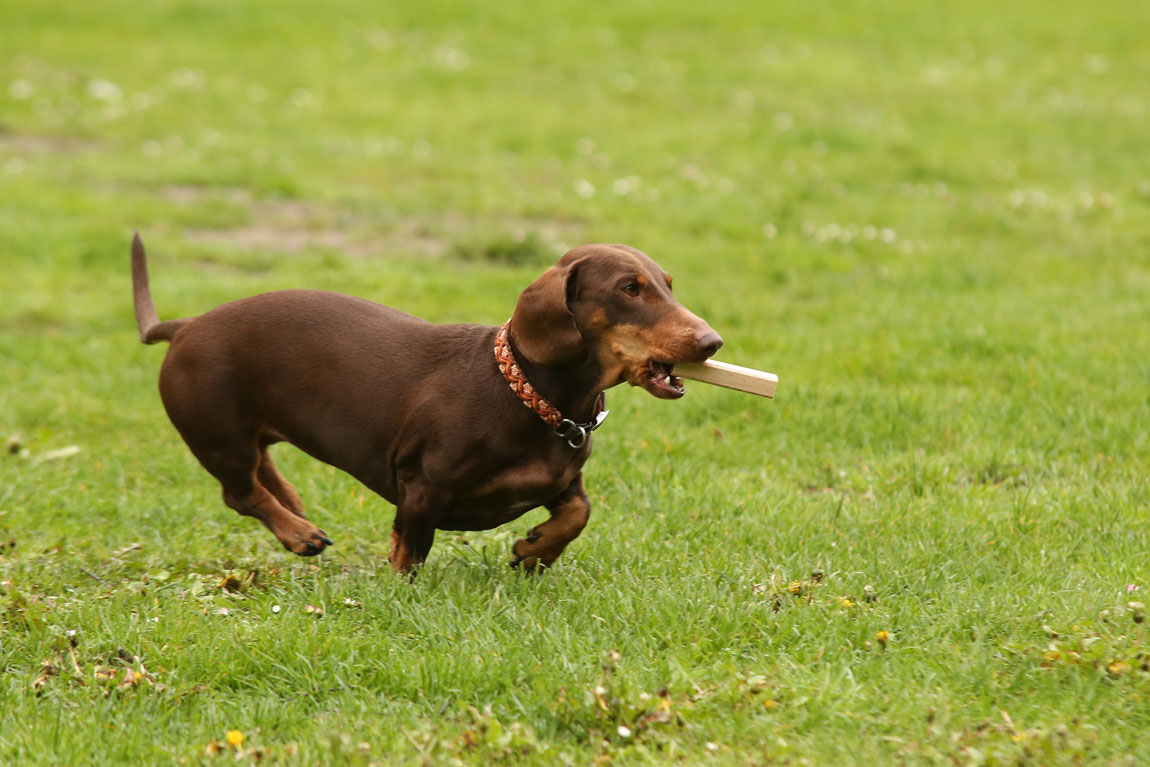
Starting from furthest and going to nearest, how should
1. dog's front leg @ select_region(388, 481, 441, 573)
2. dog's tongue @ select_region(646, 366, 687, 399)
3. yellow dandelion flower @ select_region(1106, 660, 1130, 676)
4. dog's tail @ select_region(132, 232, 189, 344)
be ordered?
dog's tail @ select_region(132, 232, 189, 344)
dog's front leg @ select_region(388, 481, 441, 573)
dog's tongue @ select_region(646, 366, 687, 399)
yellow dandelion flower @ select_region(1106, 660, 1130, 676)

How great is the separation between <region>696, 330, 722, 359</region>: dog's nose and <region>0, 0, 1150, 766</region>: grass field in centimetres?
91

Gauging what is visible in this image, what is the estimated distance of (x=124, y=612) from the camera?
14.3 ft

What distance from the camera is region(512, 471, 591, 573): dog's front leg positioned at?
4484 mm

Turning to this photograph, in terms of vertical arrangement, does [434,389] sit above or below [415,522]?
above

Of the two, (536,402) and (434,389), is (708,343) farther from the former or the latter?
(434,389)

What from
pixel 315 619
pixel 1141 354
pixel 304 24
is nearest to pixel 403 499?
pixel 315 619

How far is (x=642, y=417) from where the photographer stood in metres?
6.70

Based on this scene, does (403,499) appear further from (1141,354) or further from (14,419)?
(1141,354)

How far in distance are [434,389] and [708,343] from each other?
1.04 meters

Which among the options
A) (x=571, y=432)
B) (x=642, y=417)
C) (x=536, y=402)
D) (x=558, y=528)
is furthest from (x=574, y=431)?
(x=642, y=417)

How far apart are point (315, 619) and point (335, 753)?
843 mm

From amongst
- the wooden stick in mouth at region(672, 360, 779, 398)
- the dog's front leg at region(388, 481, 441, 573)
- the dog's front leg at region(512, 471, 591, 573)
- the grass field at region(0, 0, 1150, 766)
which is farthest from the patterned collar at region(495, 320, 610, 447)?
the grass field at region(0, 0, 1150, 766)

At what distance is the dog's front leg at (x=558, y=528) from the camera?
4.48m

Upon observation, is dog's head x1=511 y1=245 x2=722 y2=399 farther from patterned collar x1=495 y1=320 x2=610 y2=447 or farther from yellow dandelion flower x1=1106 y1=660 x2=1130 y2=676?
yellow dandelion flower x1=1106 y1=660 x2=1130 y2=676
